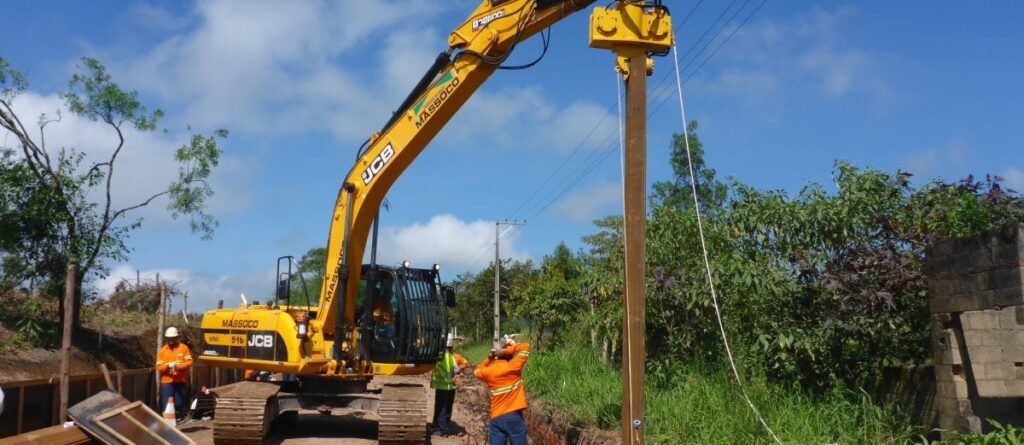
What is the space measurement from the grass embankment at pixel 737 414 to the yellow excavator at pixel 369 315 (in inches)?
101

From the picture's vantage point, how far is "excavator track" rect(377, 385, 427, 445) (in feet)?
35.5

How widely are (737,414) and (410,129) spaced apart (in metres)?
5.23

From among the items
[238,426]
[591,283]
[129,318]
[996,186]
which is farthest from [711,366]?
[129,318]

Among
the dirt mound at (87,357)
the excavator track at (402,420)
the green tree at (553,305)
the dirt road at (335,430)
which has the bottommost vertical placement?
the dirt road at (335,430)

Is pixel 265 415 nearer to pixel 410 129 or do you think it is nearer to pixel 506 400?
pixel 506 400

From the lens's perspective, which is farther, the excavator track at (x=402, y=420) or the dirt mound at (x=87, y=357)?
the dirt mound at (x=87, y=357)

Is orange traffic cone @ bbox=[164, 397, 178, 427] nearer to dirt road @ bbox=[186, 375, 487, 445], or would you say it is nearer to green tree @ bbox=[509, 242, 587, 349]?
dirt road @ bbox=[186, 375, 487, 445]

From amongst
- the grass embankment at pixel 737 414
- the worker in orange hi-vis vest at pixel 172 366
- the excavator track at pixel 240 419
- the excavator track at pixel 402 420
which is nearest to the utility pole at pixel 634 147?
the grass embankment at pixel 737 414

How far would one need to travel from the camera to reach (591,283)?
14219mm

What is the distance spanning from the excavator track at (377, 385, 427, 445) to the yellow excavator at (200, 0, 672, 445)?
0.01m

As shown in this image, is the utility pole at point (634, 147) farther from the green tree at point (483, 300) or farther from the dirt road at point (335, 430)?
the green tree at point (483, 300)

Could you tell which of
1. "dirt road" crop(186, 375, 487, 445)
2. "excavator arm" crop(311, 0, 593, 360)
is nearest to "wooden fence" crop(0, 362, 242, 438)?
"dirt road" crop(186, 375, 487, 445)

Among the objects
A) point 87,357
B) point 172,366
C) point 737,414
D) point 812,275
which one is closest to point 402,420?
point 172,366

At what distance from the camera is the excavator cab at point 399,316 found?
1184 centimetres
